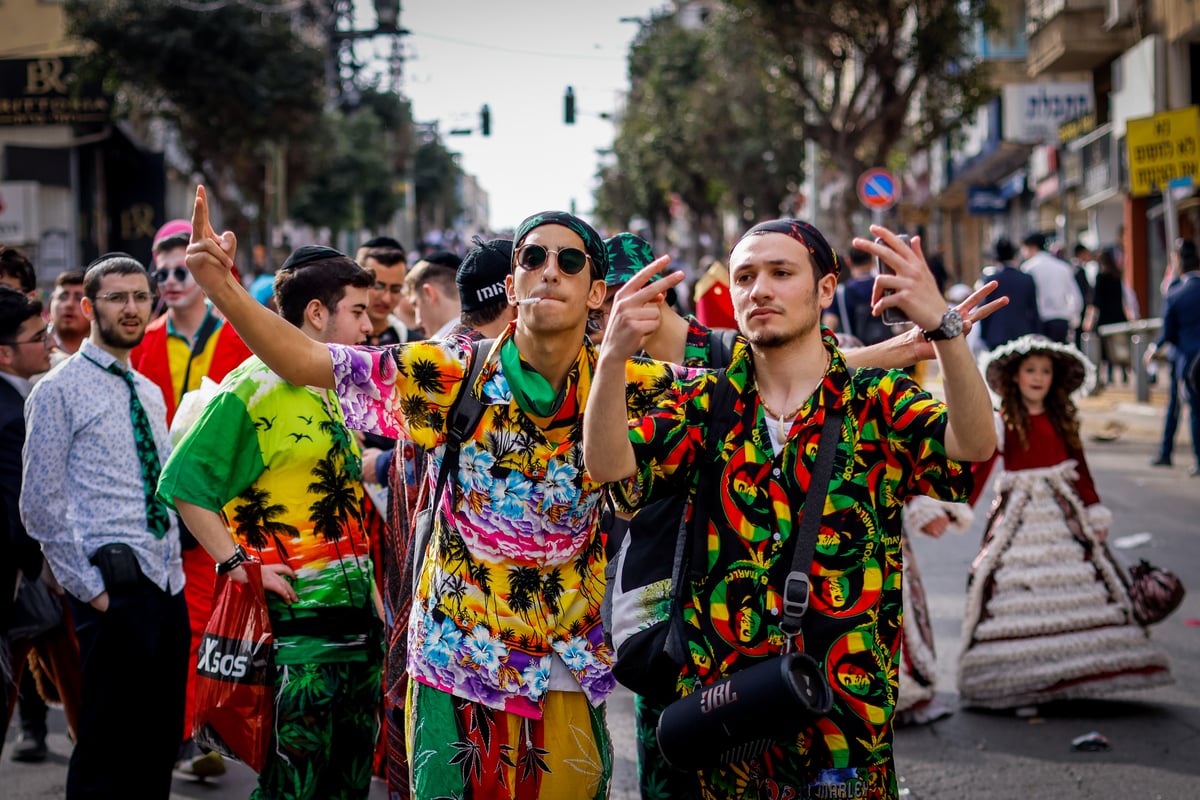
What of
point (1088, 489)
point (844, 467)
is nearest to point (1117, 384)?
point (1088, 489)

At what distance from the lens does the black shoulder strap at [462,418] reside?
3362mm

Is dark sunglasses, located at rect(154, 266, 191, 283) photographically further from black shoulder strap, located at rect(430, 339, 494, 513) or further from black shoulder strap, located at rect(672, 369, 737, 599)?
black shoulder strap, located at rect(672, 369, 737, 599)

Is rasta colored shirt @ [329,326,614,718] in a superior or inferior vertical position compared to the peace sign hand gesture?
inferior

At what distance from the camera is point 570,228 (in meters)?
3.41

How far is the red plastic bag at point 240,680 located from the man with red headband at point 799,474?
1.45m

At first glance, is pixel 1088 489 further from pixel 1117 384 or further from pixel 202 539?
pixel 1117 384

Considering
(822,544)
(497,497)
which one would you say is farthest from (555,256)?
(822,544)

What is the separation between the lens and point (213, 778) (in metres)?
5.87

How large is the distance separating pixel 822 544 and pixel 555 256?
3.13 feet

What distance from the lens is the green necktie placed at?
4.86 m

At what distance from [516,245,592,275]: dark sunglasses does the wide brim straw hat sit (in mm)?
3559

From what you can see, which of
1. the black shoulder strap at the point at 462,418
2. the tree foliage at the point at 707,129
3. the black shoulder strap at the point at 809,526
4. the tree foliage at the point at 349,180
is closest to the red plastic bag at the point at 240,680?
the black shoulder strap at the point at 462,418

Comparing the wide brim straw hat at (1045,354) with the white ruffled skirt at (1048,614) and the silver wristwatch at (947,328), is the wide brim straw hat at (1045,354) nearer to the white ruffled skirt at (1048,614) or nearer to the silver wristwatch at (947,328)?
the white ruffled skirt at (1048,614)

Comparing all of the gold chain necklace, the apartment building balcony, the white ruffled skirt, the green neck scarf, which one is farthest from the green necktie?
the apartment building balcony
